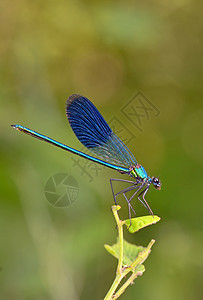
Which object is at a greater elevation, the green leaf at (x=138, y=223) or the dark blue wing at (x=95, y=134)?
the dark blue wing at (x=95, y=134)

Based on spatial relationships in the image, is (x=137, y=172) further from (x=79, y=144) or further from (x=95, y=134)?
(x=79, y=144)

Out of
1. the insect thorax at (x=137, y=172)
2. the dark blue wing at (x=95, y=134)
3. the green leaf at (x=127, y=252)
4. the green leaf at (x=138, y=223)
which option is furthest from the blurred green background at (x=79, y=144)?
the green leaf at (x=138, y=223)

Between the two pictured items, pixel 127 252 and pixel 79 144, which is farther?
pixel 79 144

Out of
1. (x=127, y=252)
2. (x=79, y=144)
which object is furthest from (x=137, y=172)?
(x=79, y=144)

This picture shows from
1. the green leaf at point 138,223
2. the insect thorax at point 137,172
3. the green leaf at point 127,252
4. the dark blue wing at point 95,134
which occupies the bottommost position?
the green leaf at point 127,252

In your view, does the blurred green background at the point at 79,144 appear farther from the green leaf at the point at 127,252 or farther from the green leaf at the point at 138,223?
the green leaf at the point at 138,223

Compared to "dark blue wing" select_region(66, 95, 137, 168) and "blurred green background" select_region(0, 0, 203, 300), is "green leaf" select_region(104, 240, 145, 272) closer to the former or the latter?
"dark blue wing" select_region(66, 95, 137, 168)

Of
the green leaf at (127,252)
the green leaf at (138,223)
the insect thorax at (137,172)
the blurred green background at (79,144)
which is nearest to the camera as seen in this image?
the green leaf at (138,223)
